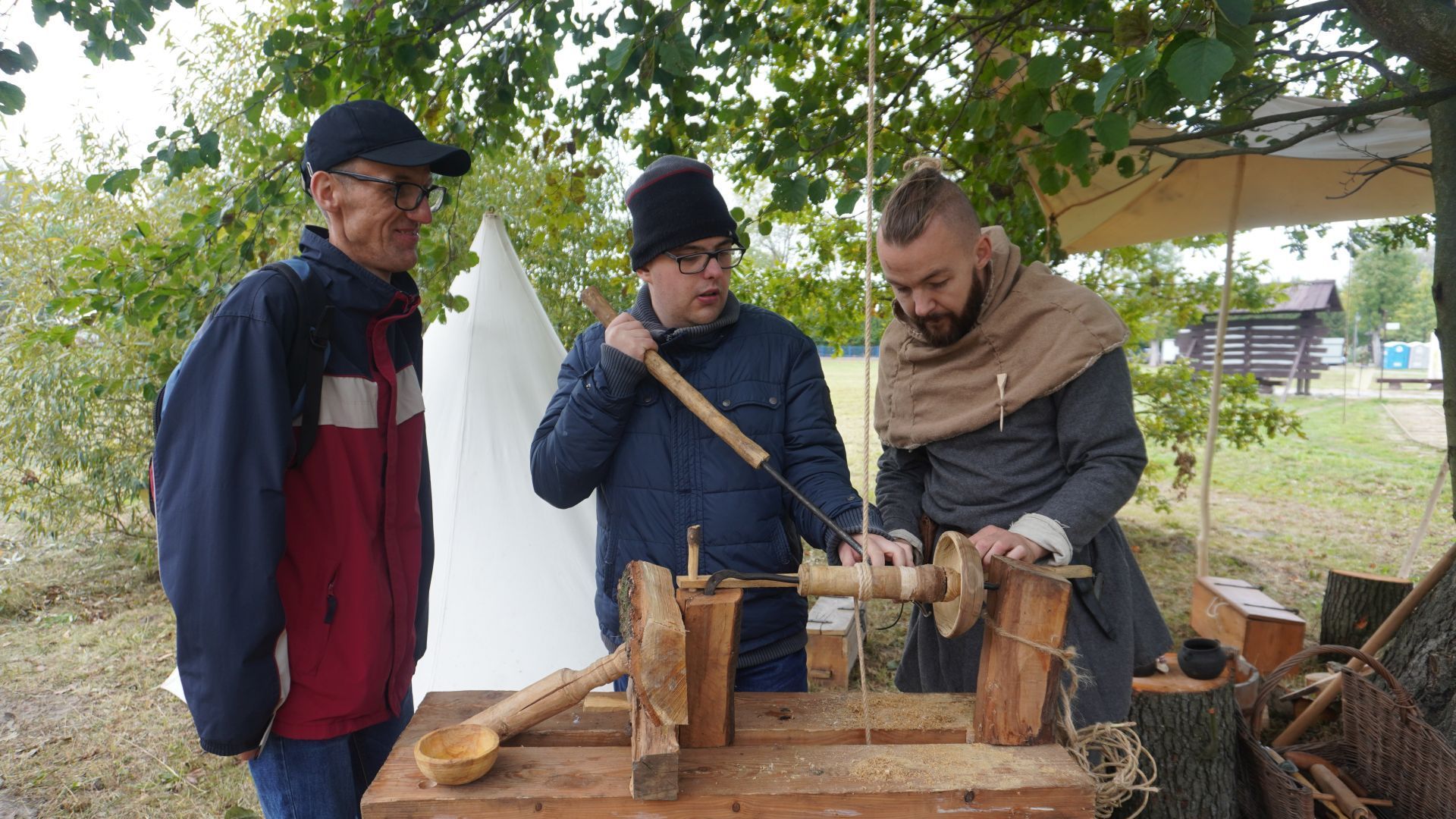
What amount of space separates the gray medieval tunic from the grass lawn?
281 mm

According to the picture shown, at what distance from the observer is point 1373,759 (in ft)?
9.31

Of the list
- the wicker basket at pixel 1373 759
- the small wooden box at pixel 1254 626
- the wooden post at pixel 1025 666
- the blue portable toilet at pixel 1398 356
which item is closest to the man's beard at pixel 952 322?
the wooden post at pixel 1025 666

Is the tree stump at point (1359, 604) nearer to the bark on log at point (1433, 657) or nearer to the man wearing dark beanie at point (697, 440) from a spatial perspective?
the bark on log at point (1433, 657)

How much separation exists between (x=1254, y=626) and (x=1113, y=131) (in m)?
3.27

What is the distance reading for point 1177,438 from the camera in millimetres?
6184

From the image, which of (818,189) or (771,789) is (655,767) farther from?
(818,189)

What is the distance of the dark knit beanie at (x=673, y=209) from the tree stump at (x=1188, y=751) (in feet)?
7.05

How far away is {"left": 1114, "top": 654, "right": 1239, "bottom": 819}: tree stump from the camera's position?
269cm

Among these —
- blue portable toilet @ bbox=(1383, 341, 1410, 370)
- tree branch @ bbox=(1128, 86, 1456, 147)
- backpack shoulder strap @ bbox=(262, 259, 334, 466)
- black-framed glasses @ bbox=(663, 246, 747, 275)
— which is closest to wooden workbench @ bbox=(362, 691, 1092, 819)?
backpack shoulder strap @ bbox=(262, 259, 334, 466)

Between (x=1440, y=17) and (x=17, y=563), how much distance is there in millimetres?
8465

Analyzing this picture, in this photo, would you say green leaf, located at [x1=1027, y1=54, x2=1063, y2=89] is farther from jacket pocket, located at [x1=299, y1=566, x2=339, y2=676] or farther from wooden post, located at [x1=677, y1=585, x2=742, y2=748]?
jacket pocket, located at [x1=299, y1=566, x2=339, y2=676]

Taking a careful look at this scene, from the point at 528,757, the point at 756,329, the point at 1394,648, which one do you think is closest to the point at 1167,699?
the point at 1394,648

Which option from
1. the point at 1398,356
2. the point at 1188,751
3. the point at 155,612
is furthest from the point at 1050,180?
the point at 1398,356

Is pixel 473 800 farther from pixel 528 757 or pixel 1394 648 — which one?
pixel 1394 648
